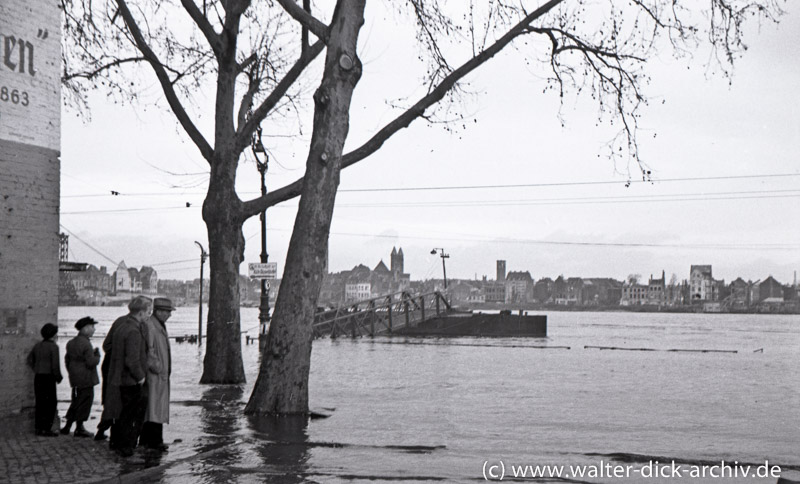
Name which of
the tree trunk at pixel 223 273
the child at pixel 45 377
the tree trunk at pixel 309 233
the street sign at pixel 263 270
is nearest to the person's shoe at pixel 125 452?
the child at pixel 45 377

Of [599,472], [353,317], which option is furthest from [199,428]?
[353,317]

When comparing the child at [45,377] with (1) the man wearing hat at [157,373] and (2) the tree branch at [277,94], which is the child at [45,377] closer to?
(1) the man wearing hat at [157,373]

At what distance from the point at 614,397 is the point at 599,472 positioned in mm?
9509

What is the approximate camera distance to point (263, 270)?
2741 centimetres

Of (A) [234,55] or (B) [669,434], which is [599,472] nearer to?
(B) [669,434]

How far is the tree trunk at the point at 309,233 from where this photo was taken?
12.9m

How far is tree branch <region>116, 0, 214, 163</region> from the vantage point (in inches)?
690

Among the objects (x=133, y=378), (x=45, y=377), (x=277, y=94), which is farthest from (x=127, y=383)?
(x=277, y=94)

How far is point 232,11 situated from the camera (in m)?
17.1

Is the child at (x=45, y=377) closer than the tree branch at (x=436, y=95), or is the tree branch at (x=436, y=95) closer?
the child at (x=45, y=377)

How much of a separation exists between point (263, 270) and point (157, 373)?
18102 mm

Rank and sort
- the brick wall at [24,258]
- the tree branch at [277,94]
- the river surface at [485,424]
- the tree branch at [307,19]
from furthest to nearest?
1. the tree branch at [277,94]
2. the tree branch at [307,19]
3. the brick wall at [24,258]
4. the river surface at [485,424]

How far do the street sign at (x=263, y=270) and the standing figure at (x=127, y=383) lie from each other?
17.7 metres

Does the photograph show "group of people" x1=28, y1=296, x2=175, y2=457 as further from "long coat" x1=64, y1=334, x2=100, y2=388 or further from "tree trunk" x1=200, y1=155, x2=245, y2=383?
"tree trunk" x1=200, y1=155, x2=245, y2=383
